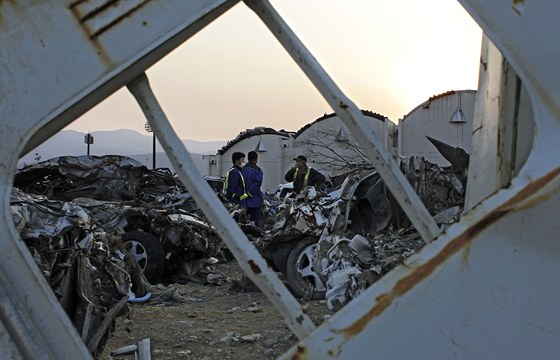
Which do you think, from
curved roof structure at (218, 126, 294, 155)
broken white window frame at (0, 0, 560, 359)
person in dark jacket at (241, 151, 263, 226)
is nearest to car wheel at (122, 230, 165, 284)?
person in dark jacket at (241, 151, 263, 226)

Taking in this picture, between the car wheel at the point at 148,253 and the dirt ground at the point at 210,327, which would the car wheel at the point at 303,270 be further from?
the car wheel at the point at 148,253

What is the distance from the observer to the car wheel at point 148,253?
849 centimetres

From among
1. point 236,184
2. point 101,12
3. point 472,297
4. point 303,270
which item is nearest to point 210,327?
point 303,270

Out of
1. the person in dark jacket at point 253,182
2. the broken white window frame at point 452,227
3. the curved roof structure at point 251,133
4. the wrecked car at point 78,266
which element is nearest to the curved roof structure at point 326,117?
the curved roof structure at point 251,133

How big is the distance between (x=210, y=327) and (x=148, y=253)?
2.42 meters

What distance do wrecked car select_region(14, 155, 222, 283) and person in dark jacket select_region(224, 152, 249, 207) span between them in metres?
0.77

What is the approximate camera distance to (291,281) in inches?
296

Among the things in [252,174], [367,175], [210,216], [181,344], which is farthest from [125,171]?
[210,216]

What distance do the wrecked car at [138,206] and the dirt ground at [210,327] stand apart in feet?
2.57

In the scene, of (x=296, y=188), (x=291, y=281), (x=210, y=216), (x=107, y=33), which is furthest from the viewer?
(x=296, y=188)

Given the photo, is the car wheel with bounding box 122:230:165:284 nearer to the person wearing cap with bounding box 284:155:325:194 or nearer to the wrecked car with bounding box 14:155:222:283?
the wrecked car with bounding box 14:155:222:283

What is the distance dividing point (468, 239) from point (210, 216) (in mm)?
615

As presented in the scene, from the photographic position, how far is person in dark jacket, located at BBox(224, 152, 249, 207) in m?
11.2

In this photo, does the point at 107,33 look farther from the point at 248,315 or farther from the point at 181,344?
the point at 248,315
